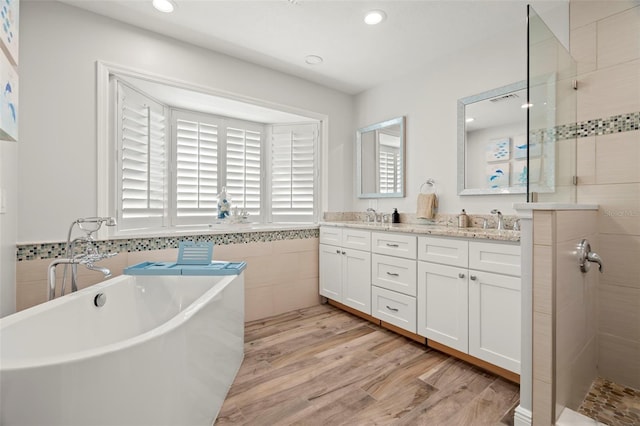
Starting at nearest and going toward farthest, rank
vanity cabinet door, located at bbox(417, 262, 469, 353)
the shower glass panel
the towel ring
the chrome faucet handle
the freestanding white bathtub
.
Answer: the freestanding white bathtub < the shower glass panel < the chrome faucet handle < vanity cabinet door, located at bbox(417, 262, 469, 353) < the towel ring

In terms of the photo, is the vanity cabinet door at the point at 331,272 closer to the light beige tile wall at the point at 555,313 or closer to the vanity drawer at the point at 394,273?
the vanity drawer at the point at 394,273

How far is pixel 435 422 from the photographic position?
1506 millimetres

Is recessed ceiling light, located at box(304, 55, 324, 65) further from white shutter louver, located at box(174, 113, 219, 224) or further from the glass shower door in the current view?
the glass shower door

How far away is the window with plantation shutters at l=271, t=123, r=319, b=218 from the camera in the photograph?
11.2 ft

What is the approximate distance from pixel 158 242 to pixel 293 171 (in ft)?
5.30

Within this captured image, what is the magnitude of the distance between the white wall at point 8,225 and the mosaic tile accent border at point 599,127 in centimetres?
307

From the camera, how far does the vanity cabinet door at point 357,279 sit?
106 inches

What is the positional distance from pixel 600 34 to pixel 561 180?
1.02 m

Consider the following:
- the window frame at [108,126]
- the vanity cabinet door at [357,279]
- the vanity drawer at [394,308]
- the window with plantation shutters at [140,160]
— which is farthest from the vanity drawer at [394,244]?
the window with plantation shutters at [140,160]

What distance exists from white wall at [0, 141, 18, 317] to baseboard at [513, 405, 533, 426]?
2809 millimetres

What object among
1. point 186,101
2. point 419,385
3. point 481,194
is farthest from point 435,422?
point 186,101

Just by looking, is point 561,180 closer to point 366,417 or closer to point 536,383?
point 536,383

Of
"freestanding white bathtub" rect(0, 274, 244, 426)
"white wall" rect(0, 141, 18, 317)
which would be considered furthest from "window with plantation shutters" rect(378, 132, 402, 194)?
"white wall" rect(0, 141, 18, 317)

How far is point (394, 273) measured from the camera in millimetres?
2457
